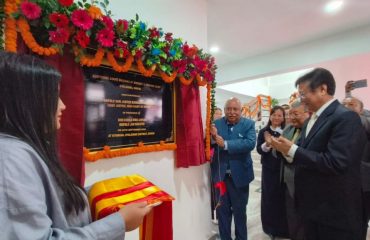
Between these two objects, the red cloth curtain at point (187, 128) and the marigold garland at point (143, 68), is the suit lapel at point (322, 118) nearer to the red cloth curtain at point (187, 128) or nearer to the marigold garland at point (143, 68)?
the red cloth curtain at point (187, 128)

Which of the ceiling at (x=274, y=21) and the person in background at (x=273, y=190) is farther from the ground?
A: the ceiling at (x=274, y=21)

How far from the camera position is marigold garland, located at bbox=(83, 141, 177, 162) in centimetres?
119

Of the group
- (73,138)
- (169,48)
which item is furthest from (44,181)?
(169,48)

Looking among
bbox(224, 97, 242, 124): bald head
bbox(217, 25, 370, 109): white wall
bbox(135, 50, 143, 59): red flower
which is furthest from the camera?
bbox(217, 25, 370, 109): white wall

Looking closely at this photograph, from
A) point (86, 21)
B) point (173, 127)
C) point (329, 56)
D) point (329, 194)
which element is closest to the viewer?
point (86, 21)

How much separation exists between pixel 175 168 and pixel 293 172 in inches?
38.7

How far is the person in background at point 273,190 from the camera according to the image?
83.7 inches

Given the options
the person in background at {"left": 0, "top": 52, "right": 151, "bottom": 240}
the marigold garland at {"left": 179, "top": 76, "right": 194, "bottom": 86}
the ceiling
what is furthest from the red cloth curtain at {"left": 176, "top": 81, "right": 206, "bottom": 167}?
the ceiling

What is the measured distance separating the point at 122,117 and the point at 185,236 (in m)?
1.19

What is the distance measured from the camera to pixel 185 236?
182 cm

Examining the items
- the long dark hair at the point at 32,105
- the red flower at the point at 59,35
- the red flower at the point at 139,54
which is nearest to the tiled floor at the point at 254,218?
the red flower at the point at 139,54

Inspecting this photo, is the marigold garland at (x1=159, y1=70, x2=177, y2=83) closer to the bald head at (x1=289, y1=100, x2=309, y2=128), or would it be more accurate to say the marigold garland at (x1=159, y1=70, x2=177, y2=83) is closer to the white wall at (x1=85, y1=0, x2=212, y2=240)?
the white wall at (x1=85, y1=0, x2=212, y2=240)

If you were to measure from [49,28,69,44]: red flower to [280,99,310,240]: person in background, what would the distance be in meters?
1.72

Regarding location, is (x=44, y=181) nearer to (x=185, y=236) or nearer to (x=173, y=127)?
(x=173, y=127)
